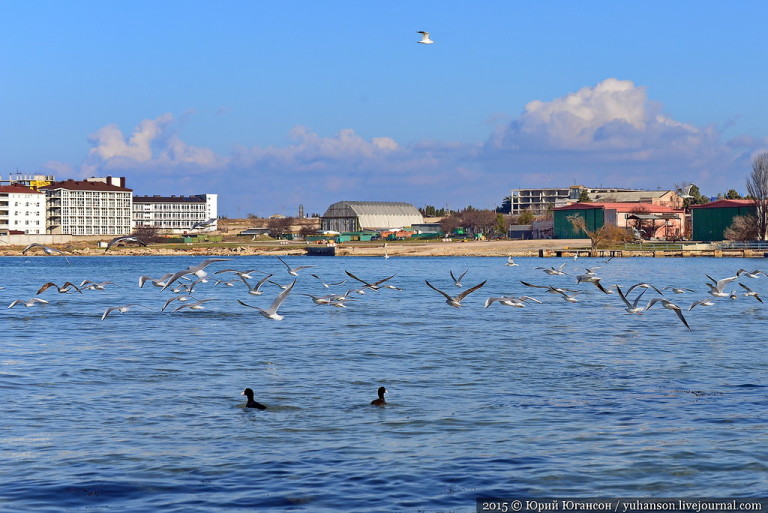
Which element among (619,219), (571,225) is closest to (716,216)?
(619,219)

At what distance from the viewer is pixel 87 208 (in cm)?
18600

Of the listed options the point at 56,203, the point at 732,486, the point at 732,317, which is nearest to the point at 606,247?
the point at 732,317

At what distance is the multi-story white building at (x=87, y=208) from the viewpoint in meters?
182

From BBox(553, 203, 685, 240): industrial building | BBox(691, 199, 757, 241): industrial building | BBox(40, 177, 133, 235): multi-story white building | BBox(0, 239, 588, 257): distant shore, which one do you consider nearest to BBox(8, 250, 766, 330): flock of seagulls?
BBox(691, 199, 757, 241): industrial building

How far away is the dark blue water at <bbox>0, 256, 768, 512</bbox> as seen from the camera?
41.9ft

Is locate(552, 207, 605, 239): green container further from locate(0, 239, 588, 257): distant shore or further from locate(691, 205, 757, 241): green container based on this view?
locate(691, 205, 757, 241): green container

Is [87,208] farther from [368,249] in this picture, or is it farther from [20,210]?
[368,249]

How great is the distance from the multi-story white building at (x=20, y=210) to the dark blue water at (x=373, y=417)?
483 feet

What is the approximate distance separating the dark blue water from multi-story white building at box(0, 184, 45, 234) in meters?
147

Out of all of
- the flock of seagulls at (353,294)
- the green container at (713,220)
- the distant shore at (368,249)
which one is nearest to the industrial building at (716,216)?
the green container at (713,220)

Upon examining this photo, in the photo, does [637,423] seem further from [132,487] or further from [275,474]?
[132,487]

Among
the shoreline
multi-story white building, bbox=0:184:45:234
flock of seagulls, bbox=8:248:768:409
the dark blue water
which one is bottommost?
the dark blue water

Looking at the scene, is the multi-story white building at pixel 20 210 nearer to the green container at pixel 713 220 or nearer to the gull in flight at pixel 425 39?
the green container at pixel 713 220

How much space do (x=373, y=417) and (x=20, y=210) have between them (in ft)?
551
